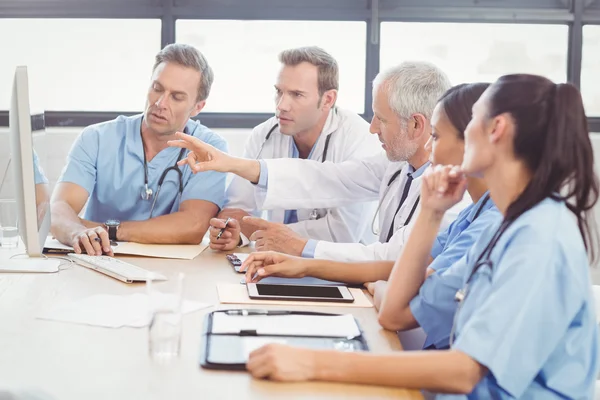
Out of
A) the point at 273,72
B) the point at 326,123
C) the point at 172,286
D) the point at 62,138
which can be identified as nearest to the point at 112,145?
the point at 326,123

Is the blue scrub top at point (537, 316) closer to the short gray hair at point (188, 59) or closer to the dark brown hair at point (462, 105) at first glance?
the dark brown hair at point (462, 105)

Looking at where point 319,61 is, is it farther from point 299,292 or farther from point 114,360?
point 114,360

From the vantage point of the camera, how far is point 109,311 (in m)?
1.69

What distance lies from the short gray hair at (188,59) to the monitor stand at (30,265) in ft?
3.28

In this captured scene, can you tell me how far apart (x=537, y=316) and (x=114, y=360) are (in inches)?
28.9

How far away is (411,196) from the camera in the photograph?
2363mm

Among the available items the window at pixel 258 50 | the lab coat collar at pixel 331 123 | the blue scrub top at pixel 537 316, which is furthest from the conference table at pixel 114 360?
the window at pixel 258 50

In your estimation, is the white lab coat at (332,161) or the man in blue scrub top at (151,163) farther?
the white lab coat at (332,161)

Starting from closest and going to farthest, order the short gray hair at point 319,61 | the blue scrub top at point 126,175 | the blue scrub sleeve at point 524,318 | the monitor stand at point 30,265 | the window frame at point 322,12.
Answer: the blue scrub sleeve at point 524,318
the monitor stand at point 30,265
the blue scrub top at point 126,175
the short gray hair at point 319,61
the window frame at point 322,12

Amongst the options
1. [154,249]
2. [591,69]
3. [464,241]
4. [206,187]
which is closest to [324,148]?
[206,187]

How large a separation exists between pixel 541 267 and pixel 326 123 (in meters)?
2.01

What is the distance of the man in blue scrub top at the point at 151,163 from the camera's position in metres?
2.83

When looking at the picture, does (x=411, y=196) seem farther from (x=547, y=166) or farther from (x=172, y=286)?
(x=547, y=166)

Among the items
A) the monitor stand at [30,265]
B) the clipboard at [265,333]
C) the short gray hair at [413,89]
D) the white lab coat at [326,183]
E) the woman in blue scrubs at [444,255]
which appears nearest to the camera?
the clipboard at [265,333]
